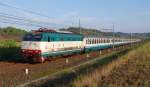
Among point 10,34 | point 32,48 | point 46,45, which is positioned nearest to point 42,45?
point 46,45

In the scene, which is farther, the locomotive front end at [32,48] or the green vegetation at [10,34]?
the green vegetation at [10,34]

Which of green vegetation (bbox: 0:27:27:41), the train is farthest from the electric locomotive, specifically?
green vegetation (bbox: 0:27:27:41)

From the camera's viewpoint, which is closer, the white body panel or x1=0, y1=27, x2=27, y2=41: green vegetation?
the white body panel

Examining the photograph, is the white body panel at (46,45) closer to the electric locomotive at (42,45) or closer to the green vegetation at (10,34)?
the electric locomotive at (42,45)

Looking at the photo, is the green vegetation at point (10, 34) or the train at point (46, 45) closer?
the train at point (46, 45)

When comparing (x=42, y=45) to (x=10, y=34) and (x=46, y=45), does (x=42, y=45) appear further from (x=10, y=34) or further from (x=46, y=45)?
(x=10, y=34)

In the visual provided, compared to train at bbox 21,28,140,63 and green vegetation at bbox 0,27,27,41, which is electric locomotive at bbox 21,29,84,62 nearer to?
train at bbox 21,28,140,63

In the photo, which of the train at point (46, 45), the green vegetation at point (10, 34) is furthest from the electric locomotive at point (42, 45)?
the green vegetation at point (10, 34)

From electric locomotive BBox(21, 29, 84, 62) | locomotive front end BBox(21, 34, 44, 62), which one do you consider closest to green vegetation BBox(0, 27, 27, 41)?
electric locomotive BBox(21, 29, 84, 62)

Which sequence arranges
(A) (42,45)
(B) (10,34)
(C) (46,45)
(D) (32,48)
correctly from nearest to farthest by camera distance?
(A) (42,45) → (D) (32,48) → (C) (46,45) → (B) (10,34)

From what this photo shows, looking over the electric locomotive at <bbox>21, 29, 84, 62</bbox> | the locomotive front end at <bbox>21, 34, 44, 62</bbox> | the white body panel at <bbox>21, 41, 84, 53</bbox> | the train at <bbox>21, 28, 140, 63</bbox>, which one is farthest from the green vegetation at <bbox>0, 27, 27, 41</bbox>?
the locomotive front end at <bbox>21, 34, 44, 62</bbox>

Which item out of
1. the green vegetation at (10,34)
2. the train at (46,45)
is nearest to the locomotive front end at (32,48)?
the train at (46,45)

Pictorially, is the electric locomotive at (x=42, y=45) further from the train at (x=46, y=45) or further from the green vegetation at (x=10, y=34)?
the green vegetation at (x=10, y=34)

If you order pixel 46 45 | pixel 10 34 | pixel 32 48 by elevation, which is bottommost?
pixel 32 48
